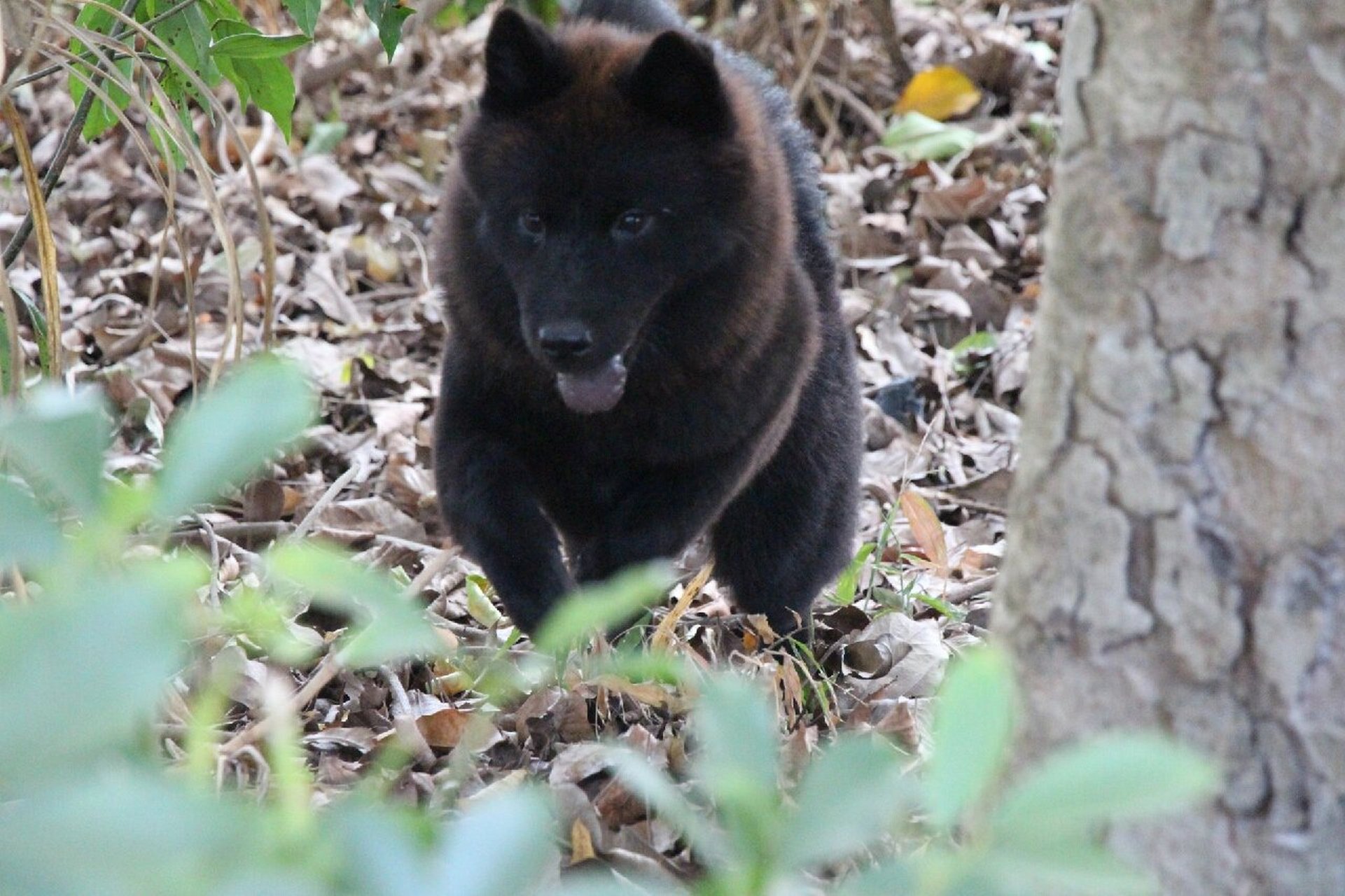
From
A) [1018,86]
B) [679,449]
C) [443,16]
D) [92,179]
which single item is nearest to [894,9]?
[1018,86]

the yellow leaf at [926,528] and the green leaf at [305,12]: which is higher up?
the green leaf at [305,12]

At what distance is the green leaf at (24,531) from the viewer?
0.86 meters

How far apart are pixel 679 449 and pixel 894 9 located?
4785 mm

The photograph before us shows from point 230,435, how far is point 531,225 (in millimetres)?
2223

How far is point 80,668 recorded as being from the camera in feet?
2.54

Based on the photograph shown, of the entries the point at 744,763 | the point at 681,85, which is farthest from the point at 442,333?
the point at 744,763

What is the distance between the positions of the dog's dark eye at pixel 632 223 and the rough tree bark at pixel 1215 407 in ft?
5.18

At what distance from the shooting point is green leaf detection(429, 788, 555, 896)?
0.80 metres

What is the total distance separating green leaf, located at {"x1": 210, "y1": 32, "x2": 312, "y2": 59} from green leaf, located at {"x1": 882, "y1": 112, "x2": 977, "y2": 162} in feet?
12.3

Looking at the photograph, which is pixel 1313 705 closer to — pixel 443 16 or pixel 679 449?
pixel 679 449

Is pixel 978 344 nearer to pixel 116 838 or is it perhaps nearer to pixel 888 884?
pixel 888 884

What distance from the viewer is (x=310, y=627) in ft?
11.0

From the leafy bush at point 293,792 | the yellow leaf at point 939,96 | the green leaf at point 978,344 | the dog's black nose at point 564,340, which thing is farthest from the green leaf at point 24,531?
the yellow leaf at point 939,96

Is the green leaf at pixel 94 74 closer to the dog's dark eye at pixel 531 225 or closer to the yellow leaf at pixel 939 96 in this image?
the dog's dark eye at pixel 531 225
